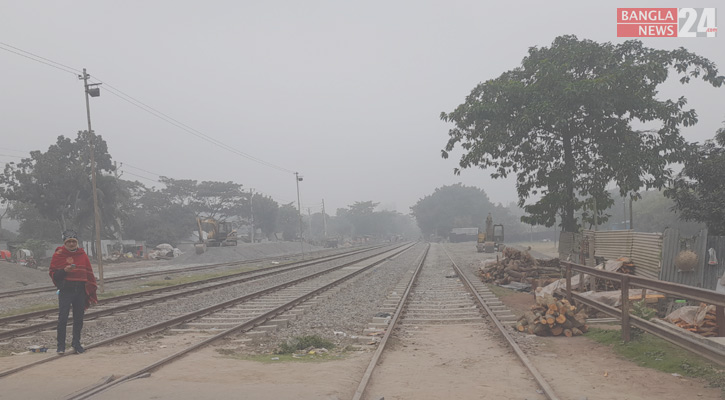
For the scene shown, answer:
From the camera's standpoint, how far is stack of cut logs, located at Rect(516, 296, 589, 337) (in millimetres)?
8570

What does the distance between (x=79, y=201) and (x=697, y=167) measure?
162 feet

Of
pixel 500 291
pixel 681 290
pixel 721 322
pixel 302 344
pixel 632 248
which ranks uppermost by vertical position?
pixel 681 290

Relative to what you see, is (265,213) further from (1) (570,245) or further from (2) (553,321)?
(2) (553,321)

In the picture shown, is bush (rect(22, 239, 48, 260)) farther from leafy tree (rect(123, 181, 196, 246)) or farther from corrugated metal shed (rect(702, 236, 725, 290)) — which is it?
corrugated metal shed (rect(702, 236, 725, 290))

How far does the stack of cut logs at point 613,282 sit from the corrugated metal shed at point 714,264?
1635 mm

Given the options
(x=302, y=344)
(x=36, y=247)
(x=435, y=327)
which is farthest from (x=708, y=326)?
(x=36, y=247)

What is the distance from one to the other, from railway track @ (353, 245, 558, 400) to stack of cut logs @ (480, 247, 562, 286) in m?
1.78

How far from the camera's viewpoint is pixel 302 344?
7984 millimetres

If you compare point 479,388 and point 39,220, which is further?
point 39,220

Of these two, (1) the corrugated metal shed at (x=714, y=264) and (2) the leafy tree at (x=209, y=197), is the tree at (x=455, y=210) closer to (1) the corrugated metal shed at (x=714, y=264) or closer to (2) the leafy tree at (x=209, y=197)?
(2) the leafy tree at (x=209, y=197)

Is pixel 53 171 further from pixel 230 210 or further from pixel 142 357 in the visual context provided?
pixel 142 357

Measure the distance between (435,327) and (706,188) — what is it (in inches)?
427

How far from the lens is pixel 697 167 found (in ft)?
50.8

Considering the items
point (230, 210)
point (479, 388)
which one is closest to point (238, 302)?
point (479, 388)
